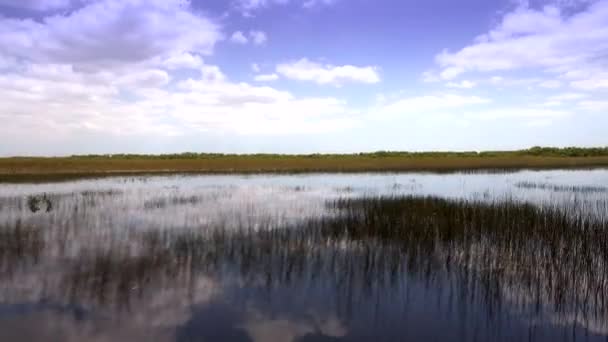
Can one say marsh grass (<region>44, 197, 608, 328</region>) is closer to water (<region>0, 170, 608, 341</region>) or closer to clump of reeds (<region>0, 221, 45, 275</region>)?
water (<region>0, 170, 608, 341</region>)

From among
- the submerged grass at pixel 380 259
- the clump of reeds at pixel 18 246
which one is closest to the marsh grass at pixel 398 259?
the submerged grass at pixel 380 259

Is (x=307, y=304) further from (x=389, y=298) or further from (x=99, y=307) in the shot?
(x=99, y=307)

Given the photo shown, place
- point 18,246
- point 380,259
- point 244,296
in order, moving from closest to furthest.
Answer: point 244,296 < point 380,259 < point 18,246

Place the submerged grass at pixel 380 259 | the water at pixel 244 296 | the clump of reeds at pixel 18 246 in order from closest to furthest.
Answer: the water at pixel 244 296 < the submerged grass at pixel 380 259 < the clump of reeds at pixel 18 246

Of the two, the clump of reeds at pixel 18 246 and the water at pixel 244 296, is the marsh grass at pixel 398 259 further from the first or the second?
the clump of reeds at pixel 18 246

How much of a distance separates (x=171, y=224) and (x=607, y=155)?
90725mm

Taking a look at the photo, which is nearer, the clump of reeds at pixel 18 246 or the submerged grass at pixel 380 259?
the submerged grass at pixel 380 259

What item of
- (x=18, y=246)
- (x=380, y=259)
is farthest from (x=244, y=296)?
(x=18, y=246)

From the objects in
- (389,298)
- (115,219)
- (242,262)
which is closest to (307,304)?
(389,298)

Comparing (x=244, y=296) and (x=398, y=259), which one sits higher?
(x=398, y=259)

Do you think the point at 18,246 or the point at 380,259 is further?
the point at 18,246

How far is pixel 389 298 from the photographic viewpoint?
7.45 meters

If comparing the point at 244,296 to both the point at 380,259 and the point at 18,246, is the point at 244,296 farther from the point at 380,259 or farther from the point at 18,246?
the point at 18,246

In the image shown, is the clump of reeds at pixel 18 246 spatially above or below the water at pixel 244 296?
above
